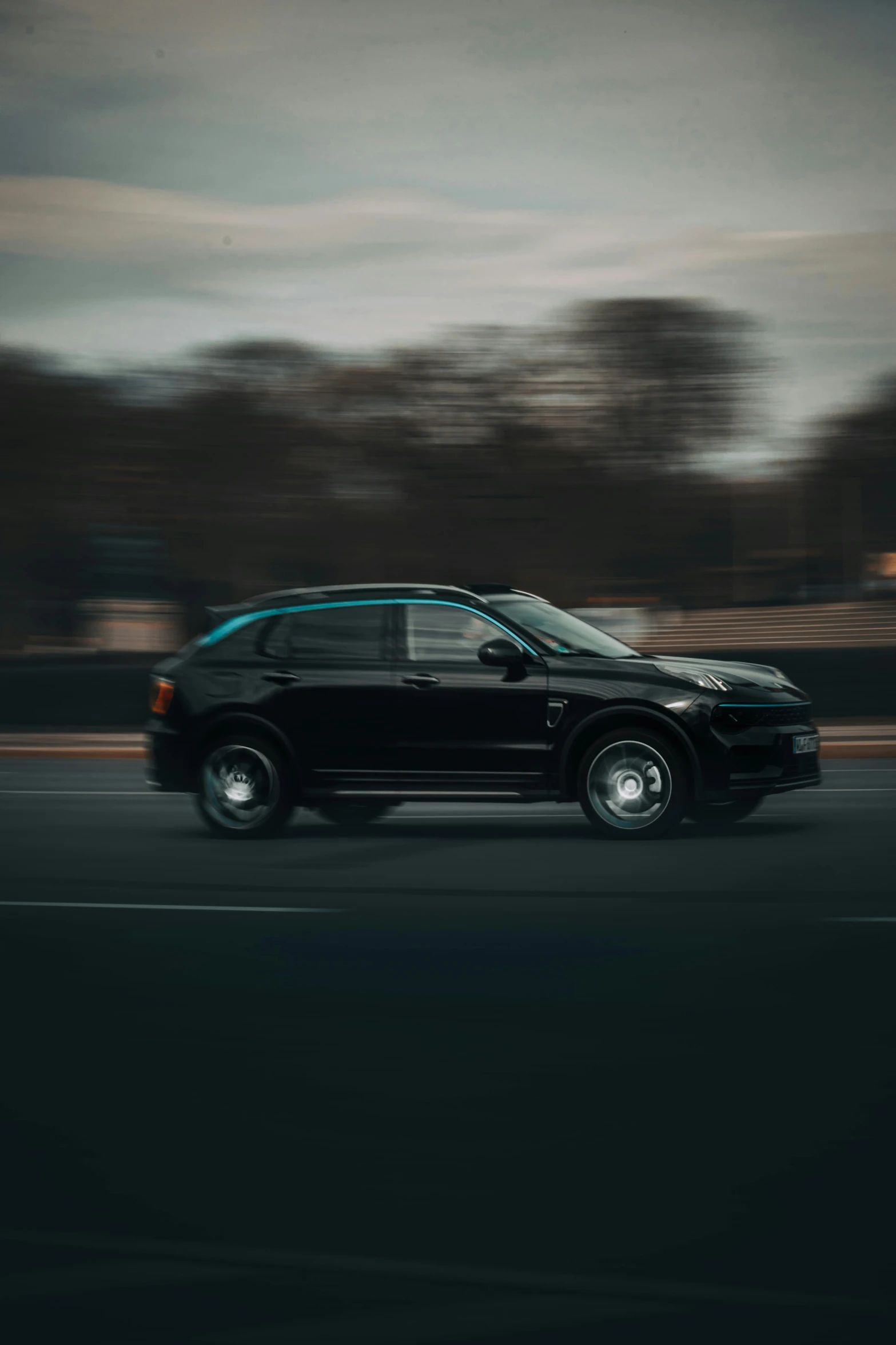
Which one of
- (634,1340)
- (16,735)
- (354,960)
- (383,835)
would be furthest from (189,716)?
(16,735)

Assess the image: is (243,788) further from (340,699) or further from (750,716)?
(750,716)

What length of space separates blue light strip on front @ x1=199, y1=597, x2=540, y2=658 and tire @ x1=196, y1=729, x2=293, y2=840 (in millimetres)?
761

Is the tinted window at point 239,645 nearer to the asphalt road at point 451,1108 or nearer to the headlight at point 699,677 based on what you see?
the asphalt road at point 451,1108

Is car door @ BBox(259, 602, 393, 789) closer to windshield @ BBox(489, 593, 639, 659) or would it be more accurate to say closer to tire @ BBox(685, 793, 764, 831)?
windshield @ BBox(489, 593, 639, 659)

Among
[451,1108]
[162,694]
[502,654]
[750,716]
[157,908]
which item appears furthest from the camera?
[162,694]

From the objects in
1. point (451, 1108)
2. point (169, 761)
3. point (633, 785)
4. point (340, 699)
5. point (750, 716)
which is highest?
point (340, 699)

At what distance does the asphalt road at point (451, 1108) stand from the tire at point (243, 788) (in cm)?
207

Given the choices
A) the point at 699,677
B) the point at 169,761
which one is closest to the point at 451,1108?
the point at 699,677

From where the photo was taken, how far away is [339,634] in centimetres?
1239

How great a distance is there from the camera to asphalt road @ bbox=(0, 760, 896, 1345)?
12.5 ft

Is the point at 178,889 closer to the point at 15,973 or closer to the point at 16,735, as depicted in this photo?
the point at 15,973

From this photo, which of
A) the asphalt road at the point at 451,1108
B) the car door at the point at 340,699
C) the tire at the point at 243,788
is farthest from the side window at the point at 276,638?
the asphalt road at the point at 451,1108

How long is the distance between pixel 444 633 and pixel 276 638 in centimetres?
119

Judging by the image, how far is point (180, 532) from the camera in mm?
34156
